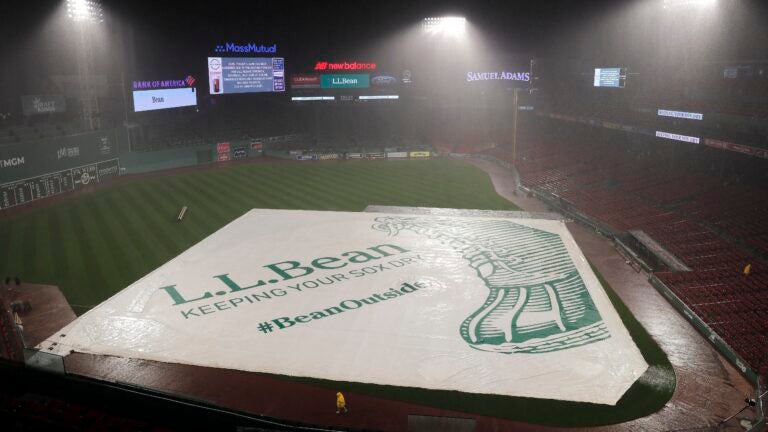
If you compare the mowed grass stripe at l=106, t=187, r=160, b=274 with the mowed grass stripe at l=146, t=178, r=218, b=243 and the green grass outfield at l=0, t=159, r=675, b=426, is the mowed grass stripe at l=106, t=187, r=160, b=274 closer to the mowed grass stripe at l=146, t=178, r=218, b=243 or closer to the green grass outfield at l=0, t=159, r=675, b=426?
the green grass outfield at l=0, t=159, r=675, b=426

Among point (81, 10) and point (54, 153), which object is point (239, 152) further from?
point (54, 153)

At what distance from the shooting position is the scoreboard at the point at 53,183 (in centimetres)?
2980

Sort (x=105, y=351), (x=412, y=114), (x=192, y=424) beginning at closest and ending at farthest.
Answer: (x=192, y=424), (x=105, y=351), (x=412, y=114)

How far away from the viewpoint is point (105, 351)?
15.8m

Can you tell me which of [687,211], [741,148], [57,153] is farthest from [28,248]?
[741,148]

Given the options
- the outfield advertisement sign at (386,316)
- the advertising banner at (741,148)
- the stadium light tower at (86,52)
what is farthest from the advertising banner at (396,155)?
the advertising banner at (741,148)

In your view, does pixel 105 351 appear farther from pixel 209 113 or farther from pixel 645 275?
pixel 209 113

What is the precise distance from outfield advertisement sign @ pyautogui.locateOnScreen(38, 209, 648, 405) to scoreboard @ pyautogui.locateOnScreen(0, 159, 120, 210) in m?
13.0

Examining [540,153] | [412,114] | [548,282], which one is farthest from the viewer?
[412,114]

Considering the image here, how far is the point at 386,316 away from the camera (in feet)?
58.9

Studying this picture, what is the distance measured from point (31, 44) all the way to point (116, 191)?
1188cm

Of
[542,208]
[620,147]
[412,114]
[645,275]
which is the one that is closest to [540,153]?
[620,147]

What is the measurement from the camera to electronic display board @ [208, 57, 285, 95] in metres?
49.1

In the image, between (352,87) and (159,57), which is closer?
(159,57)
